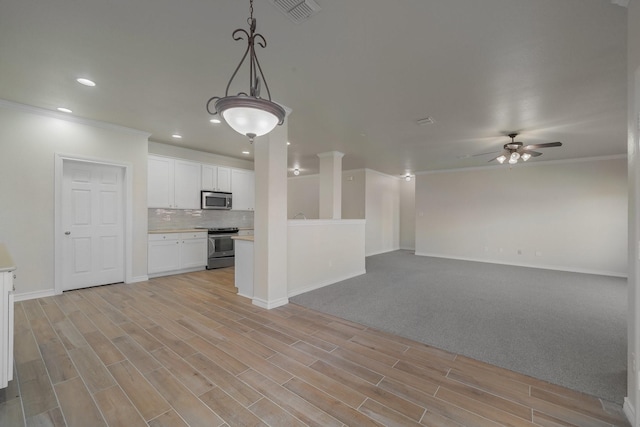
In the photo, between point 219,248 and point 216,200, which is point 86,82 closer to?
Answer: point 216,200

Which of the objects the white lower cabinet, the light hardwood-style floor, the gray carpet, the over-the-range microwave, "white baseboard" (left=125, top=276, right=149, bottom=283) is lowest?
the gray carpet

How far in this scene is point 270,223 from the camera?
3.60m

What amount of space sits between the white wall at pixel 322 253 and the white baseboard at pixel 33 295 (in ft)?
11.6

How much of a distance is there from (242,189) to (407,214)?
615 cm

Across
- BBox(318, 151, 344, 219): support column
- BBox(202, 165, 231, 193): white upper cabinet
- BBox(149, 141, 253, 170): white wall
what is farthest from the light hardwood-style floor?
BBox(202, 165, 231, 193): white upper cabinet

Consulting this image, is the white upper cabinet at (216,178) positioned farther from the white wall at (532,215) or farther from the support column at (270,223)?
the white wall at (532,215)

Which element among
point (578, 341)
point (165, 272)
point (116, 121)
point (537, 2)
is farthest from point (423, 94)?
point (165, 272)

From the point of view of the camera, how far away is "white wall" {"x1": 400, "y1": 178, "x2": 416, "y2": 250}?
988cm

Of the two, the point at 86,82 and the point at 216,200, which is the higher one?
the point at 86,82

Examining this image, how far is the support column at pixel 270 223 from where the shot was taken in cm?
360

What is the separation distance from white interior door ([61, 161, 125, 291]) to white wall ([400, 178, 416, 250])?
855 centimetres

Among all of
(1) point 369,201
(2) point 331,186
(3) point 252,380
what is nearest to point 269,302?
(3) point 252,380

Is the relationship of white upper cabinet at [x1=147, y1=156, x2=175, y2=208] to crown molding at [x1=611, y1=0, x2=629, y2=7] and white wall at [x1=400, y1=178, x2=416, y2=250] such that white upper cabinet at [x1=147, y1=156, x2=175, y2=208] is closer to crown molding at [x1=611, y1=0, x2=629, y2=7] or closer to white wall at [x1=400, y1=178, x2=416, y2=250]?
crown molding at [x1=611, y1=0, x2=629, y2=7]

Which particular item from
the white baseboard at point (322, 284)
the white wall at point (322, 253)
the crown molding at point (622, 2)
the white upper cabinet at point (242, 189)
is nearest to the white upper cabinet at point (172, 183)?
the white upper cabinet at point (242, 189)
